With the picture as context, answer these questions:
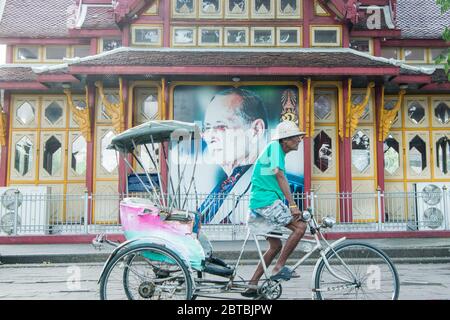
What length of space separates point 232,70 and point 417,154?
694 cm

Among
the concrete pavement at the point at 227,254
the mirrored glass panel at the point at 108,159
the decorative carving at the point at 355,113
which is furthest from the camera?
the mirrored glass panel at the point at 108,159

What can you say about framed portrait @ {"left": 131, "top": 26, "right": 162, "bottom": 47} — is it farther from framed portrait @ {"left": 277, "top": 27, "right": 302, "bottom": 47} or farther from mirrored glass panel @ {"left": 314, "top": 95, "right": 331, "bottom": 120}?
mirrored glass panel @ {"left": 314, "top": 95, "right": 331, "bottom": 120}

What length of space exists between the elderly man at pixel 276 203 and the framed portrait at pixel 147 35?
35.0 ft

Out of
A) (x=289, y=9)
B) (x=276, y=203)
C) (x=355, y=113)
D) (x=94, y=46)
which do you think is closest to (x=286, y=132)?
(x=276, y=203)

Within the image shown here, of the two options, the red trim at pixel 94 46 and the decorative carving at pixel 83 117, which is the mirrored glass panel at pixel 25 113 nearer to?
the decorative carving at pixel 83 117

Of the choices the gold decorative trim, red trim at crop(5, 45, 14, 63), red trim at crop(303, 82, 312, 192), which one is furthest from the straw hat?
red trim at crop(5, 45, 14, 63)

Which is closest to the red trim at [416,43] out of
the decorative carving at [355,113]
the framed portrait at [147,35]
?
the decorative carving at [355,113]

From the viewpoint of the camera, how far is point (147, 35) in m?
15.4

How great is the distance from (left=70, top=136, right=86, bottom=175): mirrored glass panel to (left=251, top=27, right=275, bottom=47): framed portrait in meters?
6.28

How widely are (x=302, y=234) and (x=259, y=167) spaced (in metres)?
0.85

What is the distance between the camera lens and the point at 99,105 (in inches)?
619

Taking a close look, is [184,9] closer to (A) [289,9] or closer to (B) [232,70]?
(B) [232,70]

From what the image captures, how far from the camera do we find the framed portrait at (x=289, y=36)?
50.8 ft
